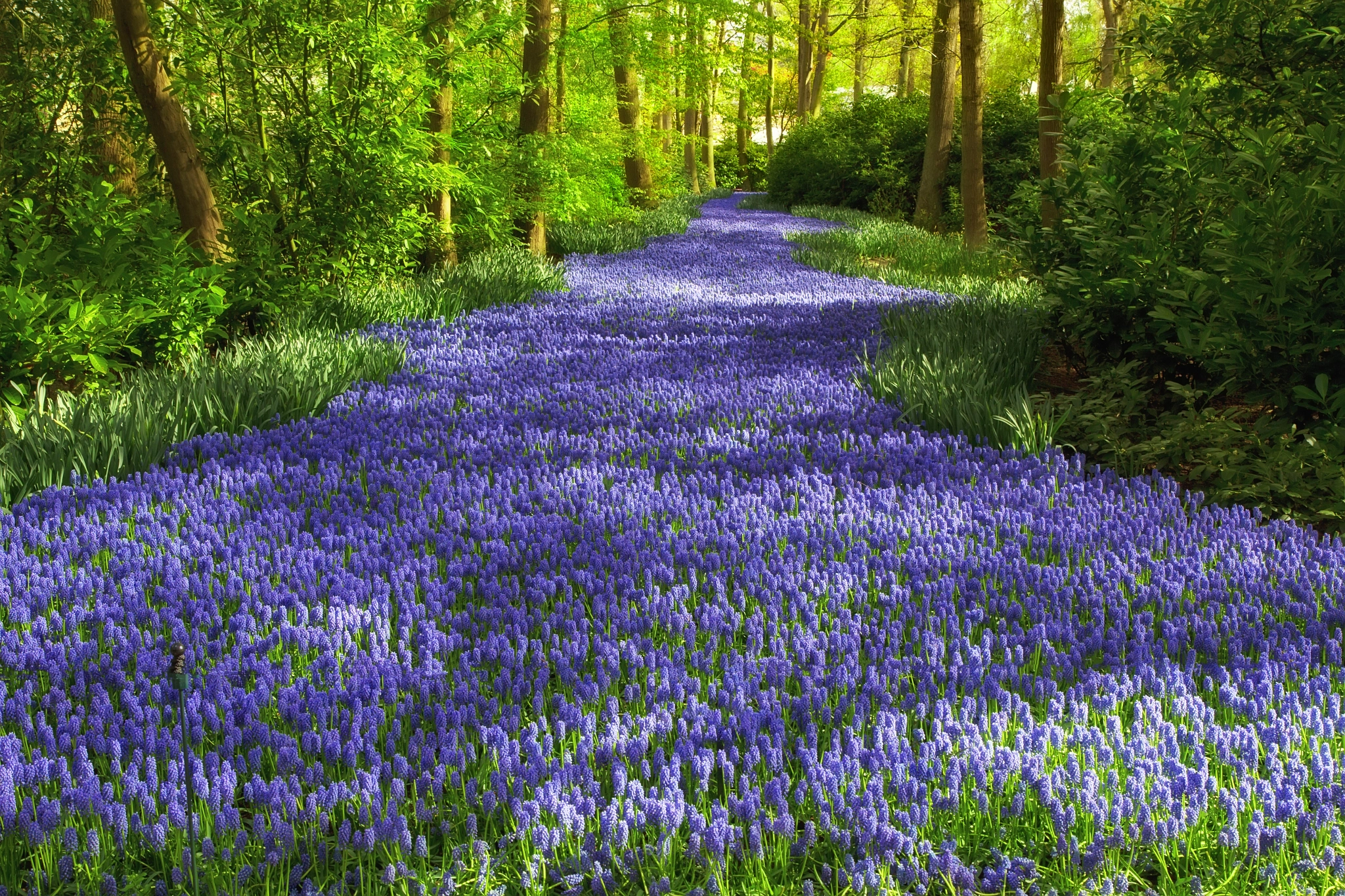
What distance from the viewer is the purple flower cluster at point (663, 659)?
6.63ft

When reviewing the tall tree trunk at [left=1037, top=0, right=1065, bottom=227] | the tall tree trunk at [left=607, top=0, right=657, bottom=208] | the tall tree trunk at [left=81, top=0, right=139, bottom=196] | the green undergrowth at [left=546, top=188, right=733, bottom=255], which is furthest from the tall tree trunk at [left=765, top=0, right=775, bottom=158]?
the tall tree trunk at [left=81, top=0, right=139, bottom=196]

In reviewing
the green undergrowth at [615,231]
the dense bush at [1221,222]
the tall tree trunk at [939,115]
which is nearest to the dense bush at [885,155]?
the tall tree trunk at [939,115]

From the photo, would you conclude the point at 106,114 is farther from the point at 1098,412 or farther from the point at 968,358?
the point at 1098,412

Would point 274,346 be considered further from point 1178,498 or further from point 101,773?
point 1178,498

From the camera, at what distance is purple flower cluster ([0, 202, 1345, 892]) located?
2.02m

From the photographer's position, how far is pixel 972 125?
44.6 ft

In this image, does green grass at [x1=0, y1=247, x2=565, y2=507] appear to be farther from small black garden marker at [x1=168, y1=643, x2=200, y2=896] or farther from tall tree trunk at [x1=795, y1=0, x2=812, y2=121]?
tall tree trunk at [x1=795, y1=0, x2=812, y2=121]

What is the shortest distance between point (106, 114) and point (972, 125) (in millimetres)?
10545

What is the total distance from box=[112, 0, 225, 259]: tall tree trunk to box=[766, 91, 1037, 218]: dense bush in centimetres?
1408

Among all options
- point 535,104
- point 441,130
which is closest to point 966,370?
point 441,130

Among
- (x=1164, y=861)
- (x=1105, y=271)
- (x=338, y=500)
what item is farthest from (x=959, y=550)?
(x=1105, y=271)

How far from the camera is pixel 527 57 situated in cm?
1270

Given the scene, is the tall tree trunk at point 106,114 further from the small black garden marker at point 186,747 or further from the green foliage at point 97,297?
the small black garden marker at point 186,747

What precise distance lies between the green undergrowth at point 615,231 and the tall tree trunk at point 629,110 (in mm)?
578
